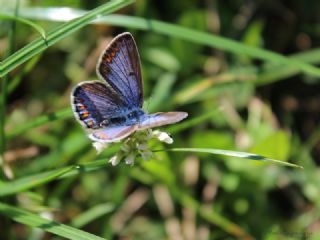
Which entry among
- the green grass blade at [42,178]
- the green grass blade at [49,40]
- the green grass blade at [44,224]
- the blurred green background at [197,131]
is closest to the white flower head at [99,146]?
the green grass blade at [42,178]

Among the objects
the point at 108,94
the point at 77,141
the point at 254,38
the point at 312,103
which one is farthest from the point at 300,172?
the point at 108,94

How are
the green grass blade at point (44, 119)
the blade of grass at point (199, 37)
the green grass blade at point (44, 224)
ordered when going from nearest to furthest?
the green grass blade at point (44, 224), the green grass blade at point (44, 119), the blade of grass at point (199, 37)

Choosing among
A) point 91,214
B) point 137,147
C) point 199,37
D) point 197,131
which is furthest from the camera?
point 197,131

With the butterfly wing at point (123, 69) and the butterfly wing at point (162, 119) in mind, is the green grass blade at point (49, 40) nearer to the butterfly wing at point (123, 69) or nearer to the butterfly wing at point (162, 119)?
the butterfly wing at point (123, 69)

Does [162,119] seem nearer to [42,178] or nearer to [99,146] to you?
[99,146]

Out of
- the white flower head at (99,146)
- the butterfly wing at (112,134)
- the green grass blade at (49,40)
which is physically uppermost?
the green grass blade at (49,40)

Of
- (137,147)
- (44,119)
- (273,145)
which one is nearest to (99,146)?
(137,147)

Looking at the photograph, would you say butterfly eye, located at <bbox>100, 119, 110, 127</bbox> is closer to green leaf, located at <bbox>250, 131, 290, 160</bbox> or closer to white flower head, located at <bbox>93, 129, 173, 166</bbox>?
white flower head, located at <bbox>93, 129, 173, 166</bbox>

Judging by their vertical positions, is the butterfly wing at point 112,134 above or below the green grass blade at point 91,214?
above
